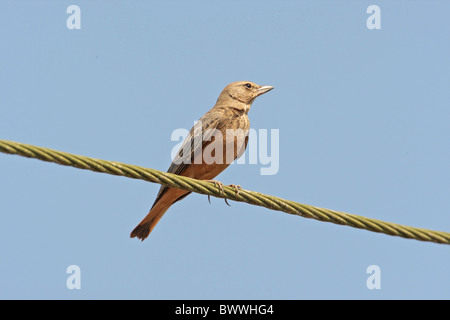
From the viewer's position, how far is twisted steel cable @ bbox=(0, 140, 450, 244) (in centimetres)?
375

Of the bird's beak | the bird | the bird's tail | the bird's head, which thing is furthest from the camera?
the bird's beak

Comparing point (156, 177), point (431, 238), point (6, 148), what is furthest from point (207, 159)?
→ point (6, 148)

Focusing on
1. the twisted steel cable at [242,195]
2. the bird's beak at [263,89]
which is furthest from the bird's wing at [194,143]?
the twisted steel cable at [242,195]

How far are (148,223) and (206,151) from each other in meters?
1.09

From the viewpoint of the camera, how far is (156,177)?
424 centimetres

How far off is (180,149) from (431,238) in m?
3.12

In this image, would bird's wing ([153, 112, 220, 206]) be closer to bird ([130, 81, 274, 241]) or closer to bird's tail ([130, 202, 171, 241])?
bird ([130, 81, 274, 241])

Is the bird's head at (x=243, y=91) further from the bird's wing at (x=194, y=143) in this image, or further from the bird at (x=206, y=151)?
the bird's wing at (x=194, y=143)

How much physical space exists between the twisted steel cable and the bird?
157 cm

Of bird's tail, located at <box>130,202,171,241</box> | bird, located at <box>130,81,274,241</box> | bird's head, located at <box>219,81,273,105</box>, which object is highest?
bird's head, located at <box>219,81,273,105</box>

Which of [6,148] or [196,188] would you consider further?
[196,188]

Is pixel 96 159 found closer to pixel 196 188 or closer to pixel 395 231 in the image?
pixel 196 188

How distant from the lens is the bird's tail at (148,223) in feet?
22.3

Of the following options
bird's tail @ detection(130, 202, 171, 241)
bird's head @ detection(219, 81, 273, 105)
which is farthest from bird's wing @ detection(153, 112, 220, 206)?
bird's head @ detection(219, 81, 273, 105)
